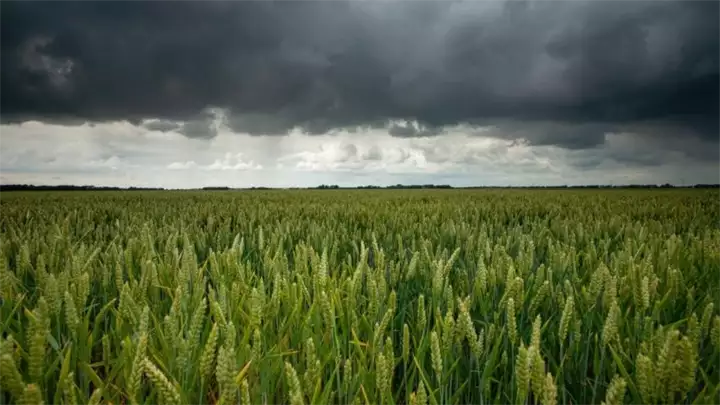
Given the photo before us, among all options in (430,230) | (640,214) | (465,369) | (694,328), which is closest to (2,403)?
(465,369)

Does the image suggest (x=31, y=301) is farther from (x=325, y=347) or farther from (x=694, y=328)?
(x=694, y=328)

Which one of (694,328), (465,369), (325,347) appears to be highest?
(694,328)

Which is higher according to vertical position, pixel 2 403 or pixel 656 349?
pixel 656 349

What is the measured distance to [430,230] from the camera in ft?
14.3

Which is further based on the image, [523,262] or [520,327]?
[523,262]

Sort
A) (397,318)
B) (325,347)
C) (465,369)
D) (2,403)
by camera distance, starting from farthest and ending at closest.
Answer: (397,318)
(465,369)
(325,347)
(2,403)

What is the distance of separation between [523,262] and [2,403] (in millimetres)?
2149

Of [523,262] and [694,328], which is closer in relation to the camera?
[694,328]

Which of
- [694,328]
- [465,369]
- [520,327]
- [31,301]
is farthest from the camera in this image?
[31,301]

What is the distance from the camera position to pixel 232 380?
885mm

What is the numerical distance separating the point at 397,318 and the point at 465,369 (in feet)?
1.52

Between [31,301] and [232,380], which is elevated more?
[232,380]

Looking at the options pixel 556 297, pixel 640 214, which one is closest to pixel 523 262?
pixel 556 297

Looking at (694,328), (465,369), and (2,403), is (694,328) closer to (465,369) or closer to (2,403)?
(465,369)
